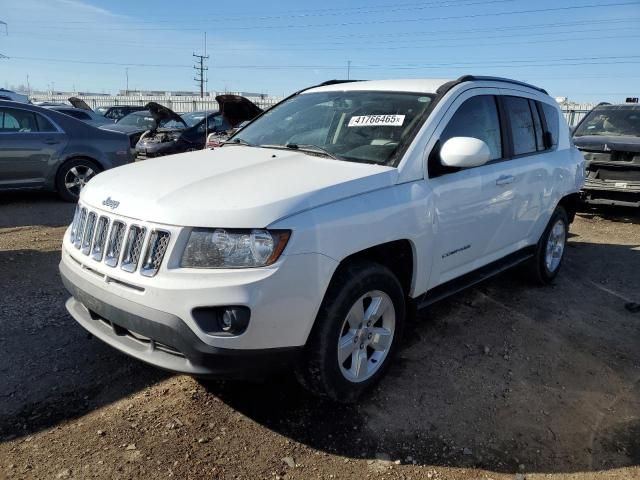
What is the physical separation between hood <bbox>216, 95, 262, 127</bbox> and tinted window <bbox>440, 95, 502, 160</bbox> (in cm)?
623

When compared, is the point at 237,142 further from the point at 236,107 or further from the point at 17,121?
the point at 236,107

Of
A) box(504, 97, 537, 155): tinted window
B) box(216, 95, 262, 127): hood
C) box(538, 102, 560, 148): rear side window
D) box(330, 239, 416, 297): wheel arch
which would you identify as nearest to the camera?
box(330, 239, 416, 297): wheel arch

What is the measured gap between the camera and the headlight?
2428mm

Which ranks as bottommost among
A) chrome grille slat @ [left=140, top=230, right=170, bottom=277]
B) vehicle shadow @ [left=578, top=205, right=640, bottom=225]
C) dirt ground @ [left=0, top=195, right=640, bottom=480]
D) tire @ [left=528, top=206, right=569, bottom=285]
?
dirt ground @ [left=0, top=195, right=640, bottom=480]

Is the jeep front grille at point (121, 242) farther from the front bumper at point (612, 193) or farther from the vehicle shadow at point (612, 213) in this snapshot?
the vehicle shadow at point (612, 213)

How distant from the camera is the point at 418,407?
310 cm

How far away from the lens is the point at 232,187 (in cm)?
269

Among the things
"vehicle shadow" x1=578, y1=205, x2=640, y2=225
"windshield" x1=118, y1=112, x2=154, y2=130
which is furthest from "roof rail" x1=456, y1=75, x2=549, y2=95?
"windshield" x1=118, y1=112, x2=154, y2=130

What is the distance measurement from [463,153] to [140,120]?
1536cm

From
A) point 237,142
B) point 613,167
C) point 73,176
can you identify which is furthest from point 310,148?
point 613,167

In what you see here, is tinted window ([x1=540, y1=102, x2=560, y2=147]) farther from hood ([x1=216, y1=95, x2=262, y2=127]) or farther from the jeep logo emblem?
hood ([x1=216, y1=95, x2=262, y2=127])

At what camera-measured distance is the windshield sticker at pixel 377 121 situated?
3.43 m

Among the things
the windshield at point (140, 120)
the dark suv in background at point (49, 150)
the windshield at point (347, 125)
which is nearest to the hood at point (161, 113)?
the windshield at point (140, 120)

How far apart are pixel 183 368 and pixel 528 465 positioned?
71.1 inches
